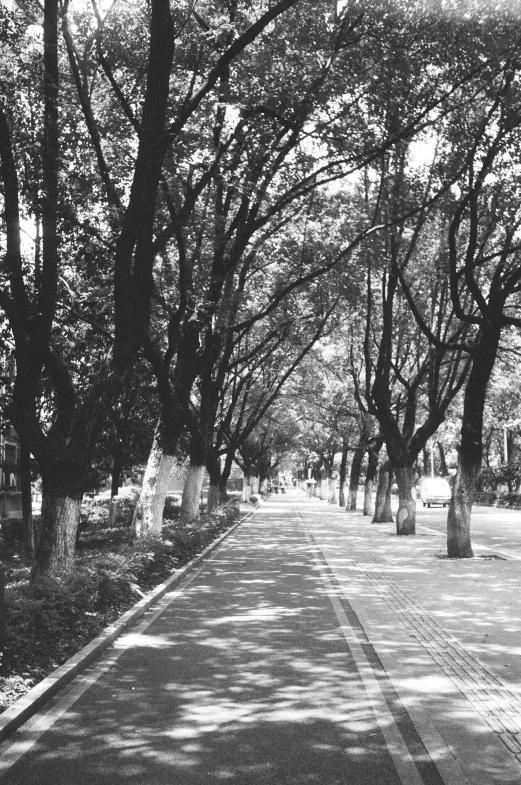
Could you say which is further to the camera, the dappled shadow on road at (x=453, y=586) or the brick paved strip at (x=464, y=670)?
the dappled shadow on road at (x=453, y=586)

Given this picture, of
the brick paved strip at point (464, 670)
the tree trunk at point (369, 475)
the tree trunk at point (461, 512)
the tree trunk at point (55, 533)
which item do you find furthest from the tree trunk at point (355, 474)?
the tree trunk at point (55, 533)

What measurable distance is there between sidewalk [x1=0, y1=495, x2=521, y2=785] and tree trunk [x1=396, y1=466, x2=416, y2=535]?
1296 centimetres

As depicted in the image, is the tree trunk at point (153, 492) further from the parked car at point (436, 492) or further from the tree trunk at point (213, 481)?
the parked car at point (436, 492)

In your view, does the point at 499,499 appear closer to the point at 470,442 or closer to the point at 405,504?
the point at 405,504

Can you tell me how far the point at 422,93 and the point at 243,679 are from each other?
11.2 metres

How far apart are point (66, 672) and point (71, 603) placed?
2065 mm

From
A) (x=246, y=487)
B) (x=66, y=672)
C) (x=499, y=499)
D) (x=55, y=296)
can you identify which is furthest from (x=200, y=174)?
(x=499, y=499)

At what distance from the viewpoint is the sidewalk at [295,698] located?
475 centimetres

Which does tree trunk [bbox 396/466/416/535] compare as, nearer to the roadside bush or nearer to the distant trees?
the distant trees

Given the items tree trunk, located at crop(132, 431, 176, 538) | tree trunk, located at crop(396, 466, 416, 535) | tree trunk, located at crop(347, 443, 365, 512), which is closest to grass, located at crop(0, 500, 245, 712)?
tree trunk, located at crop(132, 431, 176, 538)

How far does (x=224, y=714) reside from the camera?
5.83 m

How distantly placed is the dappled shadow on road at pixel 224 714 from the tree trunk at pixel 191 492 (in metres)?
12.6

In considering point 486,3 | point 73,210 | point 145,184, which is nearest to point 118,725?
point 145,184

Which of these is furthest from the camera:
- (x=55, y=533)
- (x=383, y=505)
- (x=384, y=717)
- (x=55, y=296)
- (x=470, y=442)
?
(x=383, y=505)
